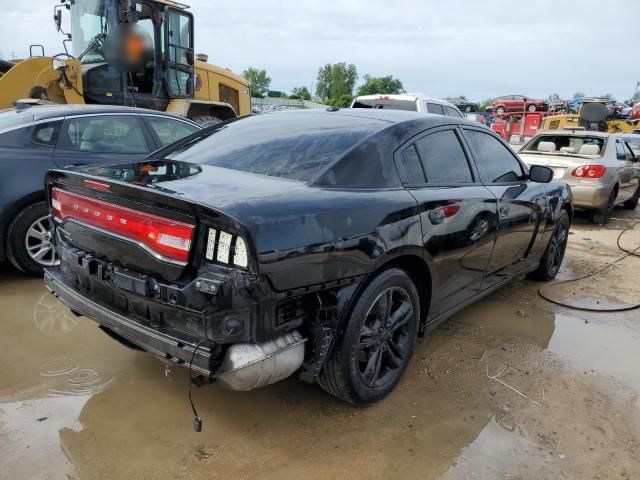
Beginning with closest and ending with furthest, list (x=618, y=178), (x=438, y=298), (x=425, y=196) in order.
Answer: (x=425, y=196), (x=438, y=298), (x=618, y=178)

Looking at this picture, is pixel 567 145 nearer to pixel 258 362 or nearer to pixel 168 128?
pixel 168 128

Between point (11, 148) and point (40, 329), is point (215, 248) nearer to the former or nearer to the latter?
point (40, 329)

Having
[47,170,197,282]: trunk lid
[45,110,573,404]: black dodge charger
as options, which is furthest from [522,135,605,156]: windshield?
[47,170,197,282]: trunk lid

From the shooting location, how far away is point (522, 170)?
4.26m

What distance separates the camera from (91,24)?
347 inches

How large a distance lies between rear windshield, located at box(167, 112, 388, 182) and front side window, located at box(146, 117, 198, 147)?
84.1 inches

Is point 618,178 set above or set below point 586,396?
above

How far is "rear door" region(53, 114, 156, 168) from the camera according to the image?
4641mm

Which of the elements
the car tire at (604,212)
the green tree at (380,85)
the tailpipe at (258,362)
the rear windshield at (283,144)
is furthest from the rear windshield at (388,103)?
the green tree at (380,85)

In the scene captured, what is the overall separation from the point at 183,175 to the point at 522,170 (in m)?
2.92

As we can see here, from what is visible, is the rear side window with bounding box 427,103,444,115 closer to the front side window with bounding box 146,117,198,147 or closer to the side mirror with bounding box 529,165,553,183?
the front side window with bounding box 146,117,198,147

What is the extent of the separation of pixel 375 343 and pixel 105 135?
12.0 ft

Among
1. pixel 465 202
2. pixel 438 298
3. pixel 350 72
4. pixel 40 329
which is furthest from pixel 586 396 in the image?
pixel 350 72

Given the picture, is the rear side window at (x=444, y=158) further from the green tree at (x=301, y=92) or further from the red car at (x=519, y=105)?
the green tree at (x=301, y=92)
